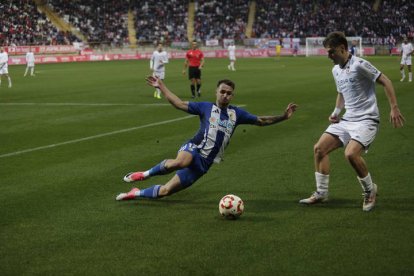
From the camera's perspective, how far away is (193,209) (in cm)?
871

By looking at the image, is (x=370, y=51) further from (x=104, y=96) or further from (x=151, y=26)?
(x=104, y=96)

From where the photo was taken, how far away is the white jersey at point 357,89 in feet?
28.0

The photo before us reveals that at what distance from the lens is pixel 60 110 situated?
71.6ft

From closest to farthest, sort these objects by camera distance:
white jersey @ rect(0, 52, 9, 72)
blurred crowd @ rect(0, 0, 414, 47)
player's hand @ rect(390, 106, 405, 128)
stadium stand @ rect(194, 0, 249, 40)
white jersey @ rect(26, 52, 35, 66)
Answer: player's hand @ rect(390, 106, 405, 128) < white jersey @ rect(0, 52, 9, 72) < white jersey @ rect(26, 52, 35, 66) < blurred crowd @ rect(0, 0, 414, 47) < stadium stand @ rect(194, 0, 249, 40)

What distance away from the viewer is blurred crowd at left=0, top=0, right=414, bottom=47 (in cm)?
7156

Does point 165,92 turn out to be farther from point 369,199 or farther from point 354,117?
point 369,199

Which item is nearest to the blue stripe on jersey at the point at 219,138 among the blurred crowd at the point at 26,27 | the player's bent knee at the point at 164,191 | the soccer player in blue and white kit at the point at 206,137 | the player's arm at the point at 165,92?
the soccer player in blue and white kit at the point at 206,137

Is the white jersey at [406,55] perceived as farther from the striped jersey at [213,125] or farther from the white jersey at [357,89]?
the striped jersey at [213,125]

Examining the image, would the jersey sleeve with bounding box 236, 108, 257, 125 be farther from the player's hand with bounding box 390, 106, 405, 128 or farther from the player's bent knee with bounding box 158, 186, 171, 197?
the player's hand with bounding box 390, 106, 405, 128

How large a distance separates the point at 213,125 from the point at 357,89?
1927mm

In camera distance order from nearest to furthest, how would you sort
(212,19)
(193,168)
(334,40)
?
1. (334,40)
2. (193,168)
3. (212,19)

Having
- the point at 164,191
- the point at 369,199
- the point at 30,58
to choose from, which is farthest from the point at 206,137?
the point at 30,58

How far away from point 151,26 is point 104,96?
55076 mm

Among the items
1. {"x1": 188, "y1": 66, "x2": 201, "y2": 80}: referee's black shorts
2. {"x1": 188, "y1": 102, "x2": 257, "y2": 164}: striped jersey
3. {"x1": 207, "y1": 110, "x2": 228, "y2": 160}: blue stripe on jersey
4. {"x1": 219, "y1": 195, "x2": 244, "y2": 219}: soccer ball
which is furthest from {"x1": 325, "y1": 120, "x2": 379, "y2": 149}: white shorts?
{"x1": 188, "y1": 66, "x2": 201, "y2": 80}: referee's black shorts
